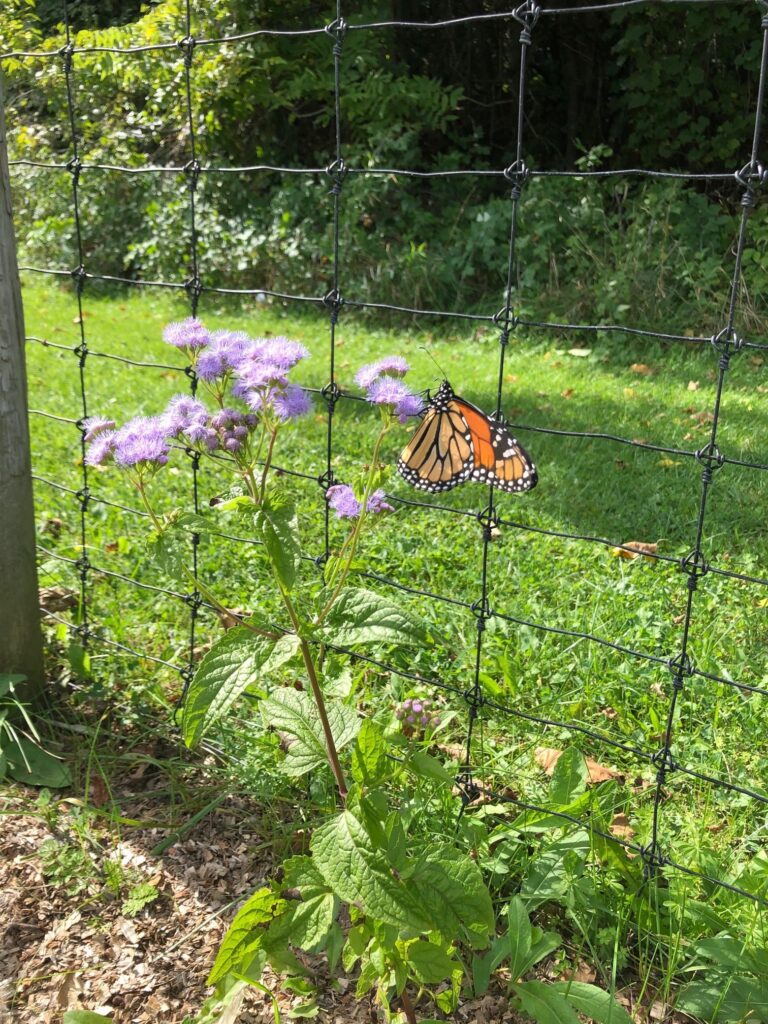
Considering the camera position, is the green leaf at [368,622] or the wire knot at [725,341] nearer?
the wire knot at [725,341]

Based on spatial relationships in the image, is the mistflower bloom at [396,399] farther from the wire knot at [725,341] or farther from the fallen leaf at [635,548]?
the fallen leaf at [635,548]

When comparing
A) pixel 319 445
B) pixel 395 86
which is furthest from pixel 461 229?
pixel 319 445

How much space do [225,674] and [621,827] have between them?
104cm

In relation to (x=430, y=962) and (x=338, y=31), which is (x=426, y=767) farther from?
(x=338, y=31)

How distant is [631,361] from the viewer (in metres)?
6.30

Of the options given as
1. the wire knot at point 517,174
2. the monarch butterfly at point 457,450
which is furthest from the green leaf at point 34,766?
the wire knot at point 517,174

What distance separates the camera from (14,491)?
2.60 metres

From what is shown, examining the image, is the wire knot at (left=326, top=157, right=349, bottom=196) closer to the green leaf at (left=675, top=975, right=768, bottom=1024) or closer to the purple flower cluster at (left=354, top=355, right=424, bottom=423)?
the purple flower cluster at (left=354, top=355, right=424, bottom=423)

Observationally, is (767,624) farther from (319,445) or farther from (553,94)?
(553,94)

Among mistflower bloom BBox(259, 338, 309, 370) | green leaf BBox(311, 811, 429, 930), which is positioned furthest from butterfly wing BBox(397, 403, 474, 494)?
green leaf BBox(311, 811, 429, 930)

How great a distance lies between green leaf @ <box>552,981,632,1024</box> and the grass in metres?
0.14

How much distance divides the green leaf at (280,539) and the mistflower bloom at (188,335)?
36cm

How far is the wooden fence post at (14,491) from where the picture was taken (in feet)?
8.23

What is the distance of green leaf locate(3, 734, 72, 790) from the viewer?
7.97 feet
